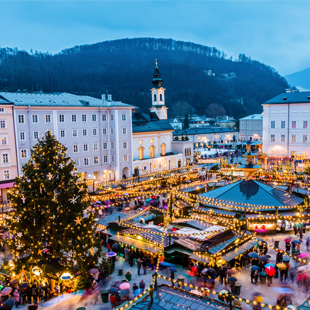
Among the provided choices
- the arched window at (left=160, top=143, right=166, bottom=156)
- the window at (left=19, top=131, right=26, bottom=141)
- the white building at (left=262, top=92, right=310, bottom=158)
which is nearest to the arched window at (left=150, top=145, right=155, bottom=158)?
the arched window at (left=160, top=143, right=166, bottom=156)

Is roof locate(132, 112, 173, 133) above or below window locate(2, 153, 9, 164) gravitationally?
above

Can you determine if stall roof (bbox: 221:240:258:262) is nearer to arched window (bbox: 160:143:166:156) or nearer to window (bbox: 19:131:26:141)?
window (bbox: 19:131:26:141)

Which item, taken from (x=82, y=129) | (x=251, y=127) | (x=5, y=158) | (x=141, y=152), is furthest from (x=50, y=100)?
(x=251, y=127)

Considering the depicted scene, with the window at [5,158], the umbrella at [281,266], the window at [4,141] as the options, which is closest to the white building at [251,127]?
the window at [5,158]

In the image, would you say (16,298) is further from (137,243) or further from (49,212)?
(137,243)

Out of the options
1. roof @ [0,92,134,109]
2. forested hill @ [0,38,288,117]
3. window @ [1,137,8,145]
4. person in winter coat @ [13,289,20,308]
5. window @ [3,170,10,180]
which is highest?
forested hill @ [0,38,288,117]

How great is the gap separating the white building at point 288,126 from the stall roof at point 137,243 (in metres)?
42.4

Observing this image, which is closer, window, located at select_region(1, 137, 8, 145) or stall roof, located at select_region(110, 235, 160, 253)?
stall roof, located at select_region(110, 235, 160, 253)

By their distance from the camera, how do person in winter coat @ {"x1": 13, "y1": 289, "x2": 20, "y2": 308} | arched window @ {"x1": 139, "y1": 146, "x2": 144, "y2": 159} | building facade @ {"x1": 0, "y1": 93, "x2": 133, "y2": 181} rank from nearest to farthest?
person in winter coat @ {"x1": 13, "y1": 289, "x2": 20, "y2": 308} < building facade @ {"x1": 0, "y1": 93, "x2": 133, "y2": 181} < arched window @ {"x1": 139, "y1": 146, "x2": 144, "y2": 159}

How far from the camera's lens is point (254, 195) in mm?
27656

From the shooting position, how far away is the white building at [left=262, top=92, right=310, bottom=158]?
55.3m

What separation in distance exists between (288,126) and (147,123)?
24.2 meters

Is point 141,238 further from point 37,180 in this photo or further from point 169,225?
point 37,180

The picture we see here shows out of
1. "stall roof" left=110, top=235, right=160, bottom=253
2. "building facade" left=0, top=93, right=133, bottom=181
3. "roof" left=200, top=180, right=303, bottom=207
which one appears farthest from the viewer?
"building facade" left=0, top=93, right=133, bottom=181
